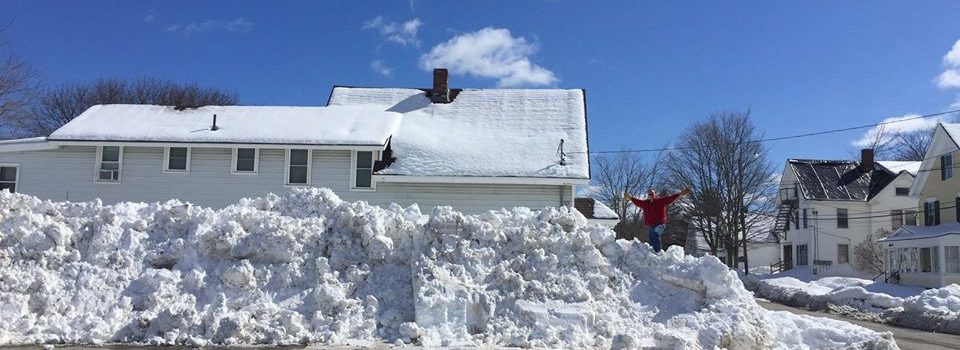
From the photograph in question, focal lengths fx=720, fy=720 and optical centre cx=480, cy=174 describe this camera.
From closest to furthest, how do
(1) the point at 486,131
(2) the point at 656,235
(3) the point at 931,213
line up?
(2) the point at 656,235, (1) the point at 486,131, (3) the point at 931,213

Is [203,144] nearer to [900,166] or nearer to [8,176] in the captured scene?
[8,176]

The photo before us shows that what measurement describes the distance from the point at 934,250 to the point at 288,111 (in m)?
27.1

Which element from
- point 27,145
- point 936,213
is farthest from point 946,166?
point 27,145

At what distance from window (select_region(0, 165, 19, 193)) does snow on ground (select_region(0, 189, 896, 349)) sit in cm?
833

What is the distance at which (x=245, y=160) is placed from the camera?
63.0 feet

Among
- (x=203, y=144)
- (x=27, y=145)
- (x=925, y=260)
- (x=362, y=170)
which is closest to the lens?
(x=203, y=144)

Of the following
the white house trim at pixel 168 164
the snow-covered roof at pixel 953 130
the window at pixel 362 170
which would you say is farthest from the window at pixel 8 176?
the snow-covered roof at pixel 953 130

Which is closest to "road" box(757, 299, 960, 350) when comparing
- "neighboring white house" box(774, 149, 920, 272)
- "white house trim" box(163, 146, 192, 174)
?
"white house trim" box(163, 146, 192, 174)

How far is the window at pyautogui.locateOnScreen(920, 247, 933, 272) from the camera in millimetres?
31191

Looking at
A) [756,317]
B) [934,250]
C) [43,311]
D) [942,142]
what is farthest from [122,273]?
[942,142]

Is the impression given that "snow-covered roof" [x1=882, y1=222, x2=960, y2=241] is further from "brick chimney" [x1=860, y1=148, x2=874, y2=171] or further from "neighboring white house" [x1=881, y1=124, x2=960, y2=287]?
"brick chimney" [x1=860, y1=148, x2=874, y2=171]

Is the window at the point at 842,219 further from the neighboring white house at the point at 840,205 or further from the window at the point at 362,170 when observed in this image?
the window at the point at 362,170

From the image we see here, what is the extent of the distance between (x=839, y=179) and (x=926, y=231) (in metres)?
13.1

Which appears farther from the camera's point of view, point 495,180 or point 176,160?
point 176,160
